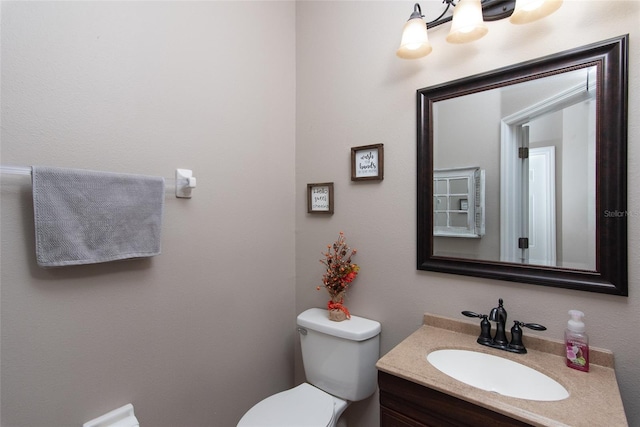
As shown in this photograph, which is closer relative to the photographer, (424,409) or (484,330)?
(424,409)

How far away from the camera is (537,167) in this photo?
110 cm

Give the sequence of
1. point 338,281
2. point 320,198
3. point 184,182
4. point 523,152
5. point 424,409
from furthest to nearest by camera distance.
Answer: point 320,198 < point 338,281 < point 184,182 < point 523,152 < point 424,409

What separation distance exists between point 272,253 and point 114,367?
0.83 metres

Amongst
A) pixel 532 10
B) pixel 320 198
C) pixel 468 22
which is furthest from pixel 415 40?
pixel 320 198

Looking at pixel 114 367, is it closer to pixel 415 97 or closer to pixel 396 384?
pixel 396 384

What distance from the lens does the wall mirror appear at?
0.96m

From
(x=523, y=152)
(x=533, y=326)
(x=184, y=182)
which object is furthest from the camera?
(x=184, y=182)

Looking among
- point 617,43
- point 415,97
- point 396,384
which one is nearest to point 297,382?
point 396,384

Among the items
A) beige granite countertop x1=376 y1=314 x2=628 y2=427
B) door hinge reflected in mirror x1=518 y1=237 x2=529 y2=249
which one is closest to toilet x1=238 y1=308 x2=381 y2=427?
beige granite countertop x1=376 y1=314 x2=628 y2=427

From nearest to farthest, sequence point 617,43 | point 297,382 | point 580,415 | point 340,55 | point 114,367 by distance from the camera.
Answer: point 580,415, point 617,43, point 114,367, point 340,55, point 297,382

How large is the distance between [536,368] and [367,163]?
1036mm

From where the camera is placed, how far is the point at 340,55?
1600 mm

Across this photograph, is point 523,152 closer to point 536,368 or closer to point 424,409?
point 536,368

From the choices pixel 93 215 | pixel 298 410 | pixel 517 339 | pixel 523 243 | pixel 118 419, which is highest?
pixel 93 215
